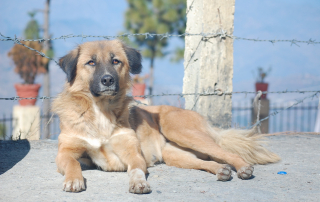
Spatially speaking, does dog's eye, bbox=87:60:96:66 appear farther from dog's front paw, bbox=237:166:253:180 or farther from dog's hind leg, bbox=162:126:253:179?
dog's front paw, bbox=237:166:253:180

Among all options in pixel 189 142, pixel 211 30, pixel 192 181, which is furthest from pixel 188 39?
pixel 192 181

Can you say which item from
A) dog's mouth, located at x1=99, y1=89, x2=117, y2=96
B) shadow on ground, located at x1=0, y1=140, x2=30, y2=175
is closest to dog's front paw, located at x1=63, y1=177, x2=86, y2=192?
dog's mouth, located at x1=99, y1=89, x2=117, y2=96

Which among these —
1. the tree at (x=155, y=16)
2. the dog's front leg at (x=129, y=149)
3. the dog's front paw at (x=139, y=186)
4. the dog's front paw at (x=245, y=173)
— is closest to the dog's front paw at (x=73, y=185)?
the dog's front paw at (x=139, y=186)

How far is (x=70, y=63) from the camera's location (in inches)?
141

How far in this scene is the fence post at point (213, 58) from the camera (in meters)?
5.06

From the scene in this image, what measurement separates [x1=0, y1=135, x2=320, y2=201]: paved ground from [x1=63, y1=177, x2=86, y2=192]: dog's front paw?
0.05 metres

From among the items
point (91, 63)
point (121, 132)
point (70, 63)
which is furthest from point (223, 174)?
point (70, 63)

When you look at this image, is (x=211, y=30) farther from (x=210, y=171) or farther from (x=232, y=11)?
(x=210, y=171)

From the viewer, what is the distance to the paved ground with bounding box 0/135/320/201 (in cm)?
265

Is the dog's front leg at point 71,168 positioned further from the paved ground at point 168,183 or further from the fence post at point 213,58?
the fence post at point 213,58

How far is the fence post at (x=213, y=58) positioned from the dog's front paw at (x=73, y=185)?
2735mm

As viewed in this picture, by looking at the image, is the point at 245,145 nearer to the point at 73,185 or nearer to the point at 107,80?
the point at 107,80

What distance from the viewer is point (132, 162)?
335 centimetres

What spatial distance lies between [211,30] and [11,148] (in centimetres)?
343
